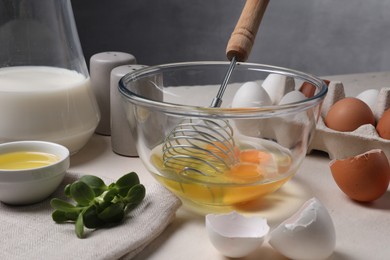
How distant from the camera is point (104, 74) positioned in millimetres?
1260

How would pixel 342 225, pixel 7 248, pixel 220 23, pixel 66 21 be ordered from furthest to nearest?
pixel 220 23, pixel 66 21, pixel 342 225, pixel 7 248

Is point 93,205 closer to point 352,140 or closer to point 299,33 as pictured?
point 352,140

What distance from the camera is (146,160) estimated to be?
39.6 inches

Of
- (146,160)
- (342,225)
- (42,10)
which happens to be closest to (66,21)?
(42,10)

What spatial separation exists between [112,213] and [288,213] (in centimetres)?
26

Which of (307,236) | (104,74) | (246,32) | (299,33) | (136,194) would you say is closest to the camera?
(307,236)

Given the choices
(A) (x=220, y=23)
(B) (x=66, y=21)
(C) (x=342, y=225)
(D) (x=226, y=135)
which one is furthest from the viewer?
(A) (x=220, y=23)

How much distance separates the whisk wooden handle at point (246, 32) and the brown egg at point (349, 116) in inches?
8.8

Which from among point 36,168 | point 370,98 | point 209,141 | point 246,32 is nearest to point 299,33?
point 370,98

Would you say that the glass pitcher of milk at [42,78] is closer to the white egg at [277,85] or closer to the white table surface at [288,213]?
the white table surface at [288,213]

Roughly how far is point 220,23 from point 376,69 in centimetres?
75

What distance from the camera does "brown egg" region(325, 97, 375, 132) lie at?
1.16 meters

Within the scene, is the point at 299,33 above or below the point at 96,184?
below

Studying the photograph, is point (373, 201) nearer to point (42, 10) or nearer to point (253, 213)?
point (253, 213)
